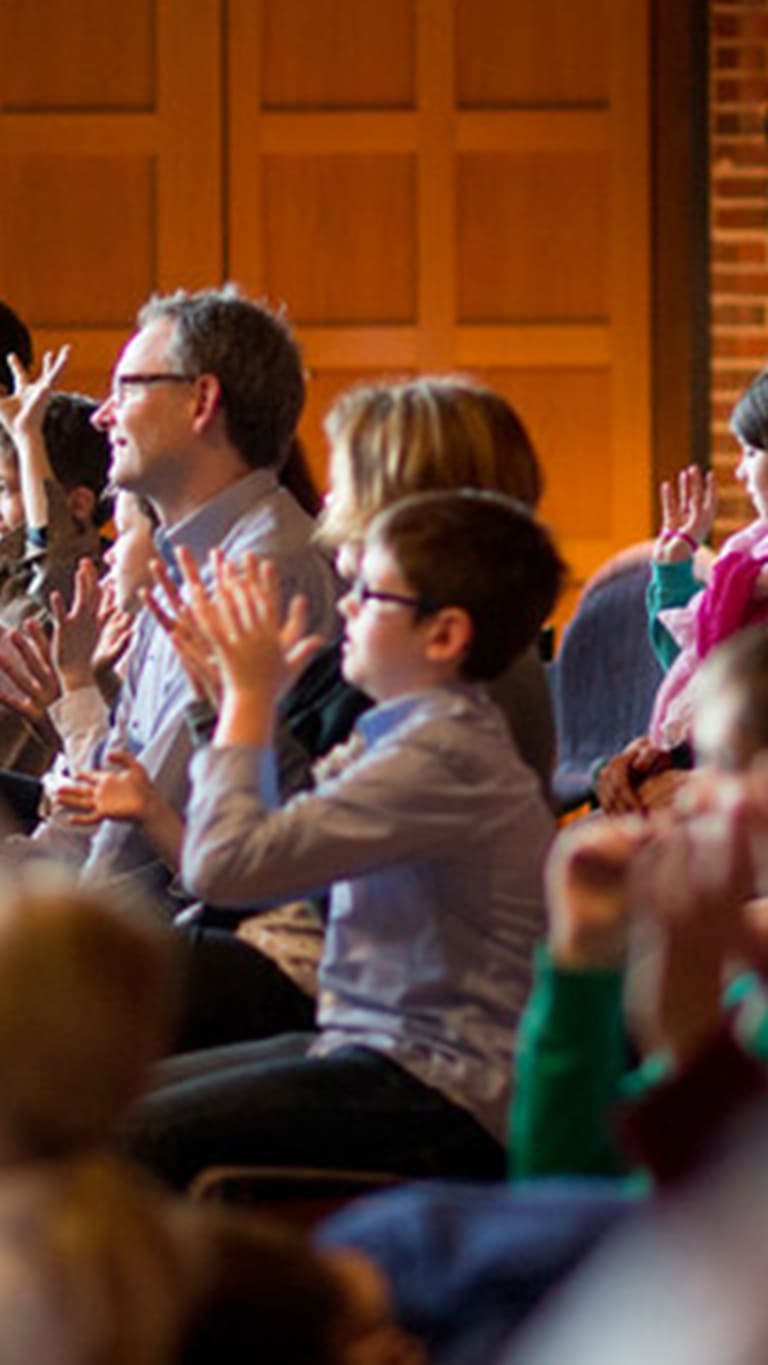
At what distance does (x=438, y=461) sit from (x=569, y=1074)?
37.5 inches

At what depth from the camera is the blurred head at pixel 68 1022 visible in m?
1.25

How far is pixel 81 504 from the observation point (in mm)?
4164

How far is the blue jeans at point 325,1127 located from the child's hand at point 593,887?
528 mm

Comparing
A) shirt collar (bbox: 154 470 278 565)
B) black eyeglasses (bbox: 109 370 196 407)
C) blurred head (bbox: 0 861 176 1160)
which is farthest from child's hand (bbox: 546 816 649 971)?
black eyeglasses (bbox: 109 370 196 407)

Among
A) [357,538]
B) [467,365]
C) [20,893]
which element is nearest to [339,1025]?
[357,538]

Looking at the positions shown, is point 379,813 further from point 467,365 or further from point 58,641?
point 467,365

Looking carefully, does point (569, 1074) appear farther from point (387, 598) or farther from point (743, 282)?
point (743, 282)

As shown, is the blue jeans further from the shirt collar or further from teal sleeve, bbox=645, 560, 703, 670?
teal sleeve, bbox=645, 560, 703, 670

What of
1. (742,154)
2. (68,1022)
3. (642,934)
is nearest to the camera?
(68,1022)

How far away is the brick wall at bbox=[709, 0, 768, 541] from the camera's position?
666 cm

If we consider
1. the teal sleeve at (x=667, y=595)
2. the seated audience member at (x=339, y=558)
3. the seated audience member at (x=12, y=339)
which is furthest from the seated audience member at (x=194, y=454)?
the seated audience member at (x=12, y=339)

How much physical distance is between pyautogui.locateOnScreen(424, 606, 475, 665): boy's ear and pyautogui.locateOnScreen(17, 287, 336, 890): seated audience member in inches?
29.4

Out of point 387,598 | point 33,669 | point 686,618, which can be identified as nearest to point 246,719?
point 387,598

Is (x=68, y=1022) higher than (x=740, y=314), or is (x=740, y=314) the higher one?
(x=68, y=1022)
